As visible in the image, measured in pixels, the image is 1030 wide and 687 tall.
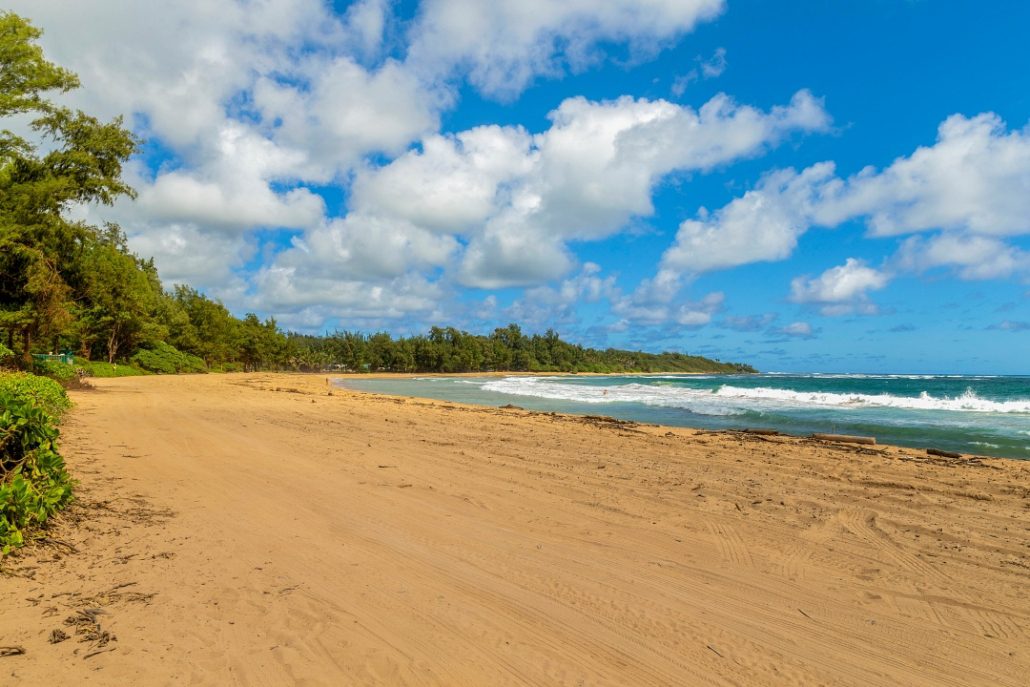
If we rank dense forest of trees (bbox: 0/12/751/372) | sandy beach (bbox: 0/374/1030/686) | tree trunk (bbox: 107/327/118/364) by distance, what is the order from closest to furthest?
1. sandy beach (bbox: 0/374/1030/686)
2. dense forest of trees (bbox: 0/12/751/372)
3. tree trunk (bbox: 107/327/118/364)

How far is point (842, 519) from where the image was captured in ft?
19.9

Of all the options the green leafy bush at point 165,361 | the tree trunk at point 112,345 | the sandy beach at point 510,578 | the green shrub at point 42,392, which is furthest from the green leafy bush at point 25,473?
the green leafy bush at point 165,361

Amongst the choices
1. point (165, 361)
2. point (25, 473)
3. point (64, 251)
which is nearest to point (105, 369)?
point (165, 361)

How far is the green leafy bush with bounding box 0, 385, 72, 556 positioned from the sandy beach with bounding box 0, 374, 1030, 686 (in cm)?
19

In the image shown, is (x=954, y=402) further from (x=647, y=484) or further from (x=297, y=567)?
(x=297, y=567)

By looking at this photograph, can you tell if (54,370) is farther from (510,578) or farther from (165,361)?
(165,361)

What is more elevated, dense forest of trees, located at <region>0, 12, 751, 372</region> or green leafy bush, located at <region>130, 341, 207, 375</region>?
dense forest of trees, located at <region>0, 12, 751, 372</region>

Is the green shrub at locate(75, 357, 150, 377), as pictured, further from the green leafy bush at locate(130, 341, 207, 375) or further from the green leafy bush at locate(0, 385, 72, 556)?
the green leafy bush at locate(0, 385, 72, 556)

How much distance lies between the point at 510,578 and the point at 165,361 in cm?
5613

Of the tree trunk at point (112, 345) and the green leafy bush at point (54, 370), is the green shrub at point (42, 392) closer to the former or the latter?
the green leafy bush at point (54, 370)

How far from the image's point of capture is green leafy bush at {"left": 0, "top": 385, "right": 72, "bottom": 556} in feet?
12.3

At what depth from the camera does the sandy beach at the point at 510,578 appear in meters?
2.91

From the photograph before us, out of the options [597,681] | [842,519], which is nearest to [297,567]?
[597,681]

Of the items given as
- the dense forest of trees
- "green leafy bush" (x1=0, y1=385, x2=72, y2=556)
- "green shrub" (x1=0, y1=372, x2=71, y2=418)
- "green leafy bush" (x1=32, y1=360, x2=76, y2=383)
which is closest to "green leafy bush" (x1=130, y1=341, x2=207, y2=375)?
the dense forest of trees
